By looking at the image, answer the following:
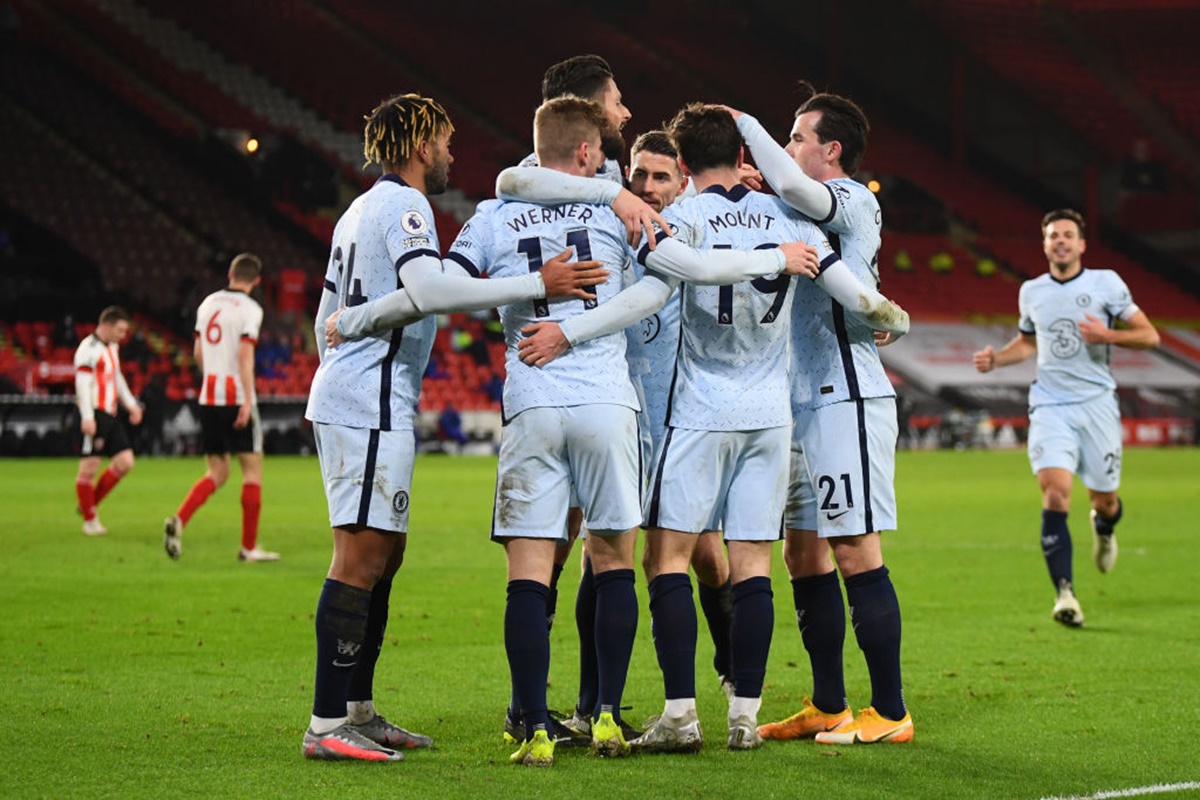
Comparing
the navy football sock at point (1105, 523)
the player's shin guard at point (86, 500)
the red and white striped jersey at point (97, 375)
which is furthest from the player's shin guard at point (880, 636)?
the red and white striped jersey at point (97, 375)

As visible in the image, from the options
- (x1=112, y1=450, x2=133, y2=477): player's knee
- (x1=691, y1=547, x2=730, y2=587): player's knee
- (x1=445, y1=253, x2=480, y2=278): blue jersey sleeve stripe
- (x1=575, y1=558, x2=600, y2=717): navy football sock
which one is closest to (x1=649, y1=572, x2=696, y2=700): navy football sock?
(x1=575, y1=558, x2=600, y2=717): navy football sock

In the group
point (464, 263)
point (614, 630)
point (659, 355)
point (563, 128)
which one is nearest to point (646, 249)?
point (563, 128)

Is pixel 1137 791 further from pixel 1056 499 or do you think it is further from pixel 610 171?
pixel 1056 499

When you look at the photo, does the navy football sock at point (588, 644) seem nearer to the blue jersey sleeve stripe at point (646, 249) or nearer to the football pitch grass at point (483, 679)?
the football pitch grass at point (483, 679)

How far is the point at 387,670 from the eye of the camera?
23.4ft

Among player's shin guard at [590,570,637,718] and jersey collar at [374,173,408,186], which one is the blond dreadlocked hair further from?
player's shin guard at [590,570,637,718]

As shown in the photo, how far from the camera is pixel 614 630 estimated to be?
527 centimetres

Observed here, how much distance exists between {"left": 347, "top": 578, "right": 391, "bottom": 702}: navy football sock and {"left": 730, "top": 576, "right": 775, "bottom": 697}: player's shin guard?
1278 mm

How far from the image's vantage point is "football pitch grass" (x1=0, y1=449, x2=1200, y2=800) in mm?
4891

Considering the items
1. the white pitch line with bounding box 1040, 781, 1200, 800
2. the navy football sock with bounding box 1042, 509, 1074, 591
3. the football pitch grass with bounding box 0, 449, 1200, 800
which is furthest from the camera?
the navy football sock with bounding box 1042, 509, 1074, 591

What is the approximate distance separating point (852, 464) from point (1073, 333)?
4461 millimetres

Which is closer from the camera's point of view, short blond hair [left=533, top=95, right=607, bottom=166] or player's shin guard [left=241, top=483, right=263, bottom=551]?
short blond hair [left=533, top=95, right=607, bottom=166]

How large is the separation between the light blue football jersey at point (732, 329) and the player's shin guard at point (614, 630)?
2.06 ft

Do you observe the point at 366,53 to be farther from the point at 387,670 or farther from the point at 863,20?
the point at 387,670
